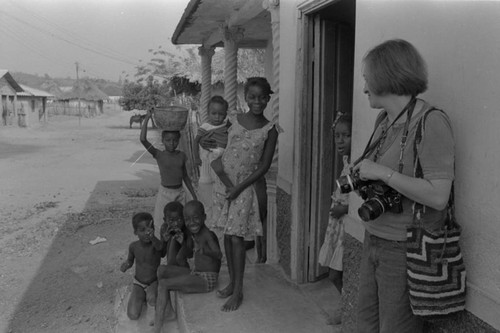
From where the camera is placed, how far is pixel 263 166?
3.34 m

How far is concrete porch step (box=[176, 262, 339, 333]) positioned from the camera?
316 cm

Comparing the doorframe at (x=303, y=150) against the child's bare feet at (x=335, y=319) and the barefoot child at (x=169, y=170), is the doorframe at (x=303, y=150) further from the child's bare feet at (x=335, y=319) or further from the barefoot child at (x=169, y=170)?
the barefoot child at (x=169, y=170)

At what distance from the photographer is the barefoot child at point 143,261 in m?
3.76

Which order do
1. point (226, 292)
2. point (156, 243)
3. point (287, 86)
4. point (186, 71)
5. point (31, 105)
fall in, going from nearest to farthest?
1. point (226, 292)
2. point (156, 243)
3. point (287, 86)
4. point (186, 71)
5. point (31, 105)

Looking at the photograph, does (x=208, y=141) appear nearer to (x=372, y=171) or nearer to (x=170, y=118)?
(x=170, y=118)

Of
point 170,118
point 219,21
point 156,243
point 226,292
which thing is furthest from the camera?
point 219,21

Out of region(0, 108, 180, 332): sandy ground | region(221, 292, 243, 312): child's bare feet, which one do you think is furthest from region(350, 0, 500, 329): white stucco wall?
region(0, 108, 180, 332): sandy ground

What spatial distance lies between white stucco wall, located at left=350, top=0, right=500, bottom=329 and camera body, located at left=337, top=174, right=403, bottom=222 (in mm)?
276

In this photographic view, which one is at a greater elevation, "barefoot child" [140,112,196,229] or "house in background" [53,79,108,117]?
"house in background" [53,79,108,117]

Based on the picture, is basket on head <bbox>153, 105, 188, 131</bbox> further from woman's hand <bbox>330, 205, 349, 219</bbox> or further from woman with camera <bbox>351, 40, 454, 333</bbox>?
woman with camera <bbox>351, 40, 454, 333</bbox>

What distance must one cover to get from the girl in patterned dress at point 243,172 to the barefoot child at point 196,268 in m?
0.15

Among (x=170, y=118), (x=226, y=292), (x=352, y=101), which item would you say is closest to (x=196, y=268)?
(x=226, y=292)

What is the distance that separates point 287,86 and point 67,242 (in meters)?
4.14

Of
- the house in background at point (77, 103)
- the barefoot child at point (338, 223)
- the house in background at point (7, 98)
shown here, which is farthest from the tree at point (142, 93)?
the barefoot child at point (338, 223)
